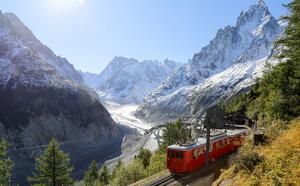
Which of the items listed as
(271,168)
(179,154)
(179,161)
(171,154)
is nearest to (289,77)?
(179,154)

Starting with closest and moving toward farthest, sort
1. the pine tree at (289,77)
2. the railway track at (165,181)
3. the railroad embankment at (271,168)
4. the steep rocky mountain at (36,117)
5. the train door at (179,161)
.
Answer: the railroad embankment at (271,168)
the pine tree at (289,77)
the railway track at (165,181)
the train door at (179,161)
the steep rocky mountain at (36,117)

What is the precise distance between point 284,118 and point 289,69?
4406 millimetres

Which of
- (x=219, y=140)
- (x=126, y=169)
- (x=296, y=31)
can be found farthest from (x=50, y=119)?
(x=296, y=31)

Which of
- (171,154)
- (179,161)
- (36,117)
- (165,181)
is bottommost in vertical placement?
(165,181)

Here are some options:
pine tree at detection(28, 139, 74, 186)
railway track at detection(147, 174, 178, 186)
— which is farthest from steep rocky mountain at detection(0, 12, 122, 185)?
railway track at detection(147, 174, 178, 186)

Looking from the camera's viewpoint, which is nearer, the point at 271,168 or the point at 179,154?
Result: the point at 271,168

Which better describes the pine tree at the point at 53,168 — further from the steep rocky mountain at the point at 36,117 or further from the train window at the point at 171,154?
the steep rocky mountain at the point at 36,117

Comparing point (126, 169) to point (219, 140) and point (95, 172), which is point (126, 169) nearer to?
point (95, 172)

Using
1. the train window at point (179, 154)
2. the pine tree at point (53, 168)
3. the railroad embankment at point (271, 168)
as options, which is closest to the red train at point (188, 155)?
the train window at point (179, 154)

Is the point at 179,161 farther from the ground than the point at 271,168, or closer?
closer

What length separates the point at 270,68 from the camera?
33.0 metres

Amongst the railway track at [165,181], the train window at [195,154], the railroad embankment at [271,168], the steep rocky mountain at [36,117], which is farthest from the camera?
the steep rocky mountain at [36,117]

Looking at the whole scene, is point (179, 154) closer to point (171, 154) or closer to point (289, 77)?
point (171, 154)

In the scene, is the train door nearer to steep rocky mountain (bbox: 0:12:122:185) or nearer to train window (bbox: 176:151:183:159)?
train window (bbox: 176:151:183:159)
